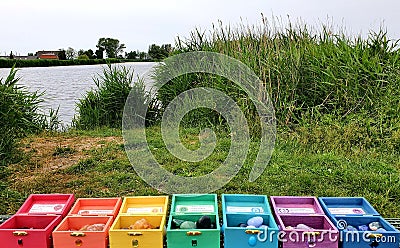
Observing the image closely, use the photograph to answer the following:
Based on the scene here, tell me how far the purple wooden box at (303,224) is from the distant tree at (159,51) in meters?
4.79

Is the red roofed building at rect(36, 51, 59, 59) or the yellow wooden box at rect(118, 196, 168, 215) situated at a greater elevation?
the red roofed building at rect(36, 51, 59, 59)

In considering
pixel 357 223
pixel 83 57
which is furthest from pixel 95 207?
pixel 83 57

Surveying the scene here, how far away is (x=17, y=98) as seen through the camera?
12.9ft

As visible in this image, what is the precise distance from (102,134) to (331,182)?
311 cm

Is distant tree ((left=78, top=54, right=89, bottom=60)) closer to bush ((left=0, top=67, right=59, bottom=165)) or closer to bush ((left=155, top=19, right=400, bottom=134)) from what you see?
bush ((left=155, top=19, right=400, bottom=134))

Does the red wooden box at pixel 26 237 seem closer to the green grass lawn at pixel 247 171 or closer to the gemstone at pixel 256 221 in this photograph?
the green grass lawn at pixel 247 171

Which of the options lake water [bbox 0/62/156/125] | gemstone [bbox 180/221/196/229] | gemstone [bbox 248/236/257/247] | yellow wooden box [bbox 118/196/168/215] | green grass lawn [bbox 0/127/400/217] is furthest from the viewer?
lake water [bbox 0/62/156/125]

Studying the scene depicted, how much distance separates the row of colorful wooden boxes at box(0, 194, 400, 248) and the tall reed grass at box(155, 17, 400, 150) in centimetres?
242

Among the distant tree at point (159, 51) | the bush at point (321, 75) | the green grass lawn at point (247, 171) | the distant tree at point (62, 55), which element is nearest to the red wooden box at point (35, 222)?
the green grass lawn at point (247, 171)

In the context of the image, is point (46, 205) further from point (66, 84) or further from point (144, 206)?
point (66, 84)

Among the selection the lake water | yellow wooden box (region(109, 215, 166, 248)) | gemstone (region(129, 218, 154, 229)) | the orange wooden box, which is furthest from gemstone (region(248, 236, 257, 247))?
the lake water

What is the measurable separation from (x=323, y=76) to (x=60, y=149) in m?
3.21

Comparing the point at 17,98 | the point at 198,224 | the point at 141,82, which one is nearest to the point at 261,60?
the point at 141,82

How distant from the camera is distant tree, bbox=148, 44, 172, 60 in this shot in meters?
7.00
